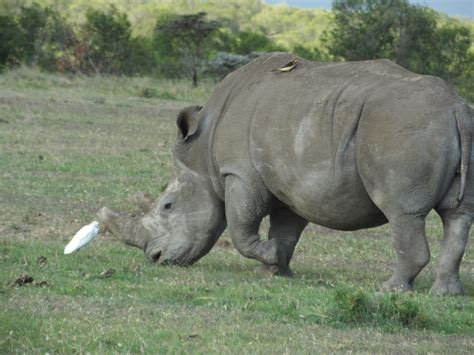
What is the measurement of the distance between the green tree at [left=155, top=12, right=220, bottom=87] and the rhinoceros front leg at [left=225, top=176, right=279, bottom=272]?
3185 centimetres

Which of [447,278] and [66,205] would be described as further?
[66,205]

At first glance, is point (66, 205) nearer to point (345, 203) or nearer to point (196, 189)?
point (196, 189)

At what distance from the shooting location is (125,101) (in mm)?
31578

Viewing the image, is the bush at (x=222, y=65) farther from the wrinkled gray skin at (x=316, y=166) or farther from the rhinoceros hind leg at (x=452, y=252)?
the rhinoceros hind leg at (x=452, y=252)

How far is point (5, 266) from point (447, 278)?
353 cm

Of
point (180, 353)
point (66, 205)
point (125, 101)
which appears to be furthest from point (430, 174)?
point (125, 101)

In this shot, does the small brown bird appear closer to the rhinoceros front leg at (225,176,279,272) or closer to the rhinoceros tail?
the rhinoceros front leg at (225,176,279,272)

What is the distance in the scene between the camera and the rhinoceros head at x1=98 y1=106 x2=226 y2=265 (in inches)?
A: 438

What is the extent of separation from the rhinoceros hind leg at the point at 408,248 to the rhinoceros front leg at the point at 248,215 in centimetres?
129

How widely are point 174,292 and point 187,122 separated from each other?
240 centimetres

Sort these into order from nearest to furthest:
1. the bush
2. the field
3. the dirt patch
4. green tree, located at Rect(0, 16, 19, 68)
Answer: the field
the dirt patch
green tree, located at Rect(0, 16, 19, 68)
the bush

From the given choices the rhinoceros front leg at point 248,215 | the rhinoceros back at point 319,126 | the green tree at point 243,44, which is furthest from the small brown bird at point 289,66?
the green tree at point 243,44

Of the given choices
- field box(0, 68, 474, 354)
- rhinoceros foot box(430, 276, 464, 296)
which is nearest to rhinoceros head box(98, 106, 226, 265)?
field box(0, 68, 474, 354)

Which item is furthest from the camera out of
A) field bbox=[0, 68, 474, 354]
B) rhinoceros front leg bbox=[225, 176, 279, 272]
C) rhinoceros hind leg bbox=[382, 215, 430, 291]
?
rhinoceros front leg bbox=[225, 176, 279, 272]
